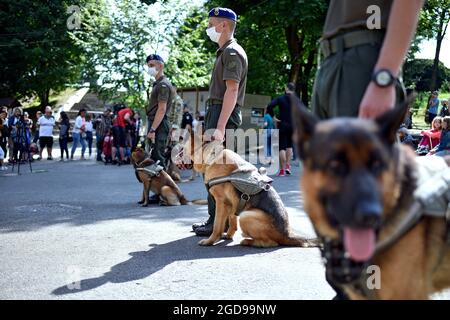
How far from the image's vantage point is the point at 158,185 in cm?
882

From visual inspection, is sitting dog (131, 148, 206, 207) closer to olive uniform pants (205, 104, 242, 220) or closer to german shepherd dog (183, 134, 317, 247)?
olive uniform pants (205, 104, 242, 220)

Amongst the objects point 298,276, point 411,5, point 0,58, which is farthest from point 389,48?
point 0,58

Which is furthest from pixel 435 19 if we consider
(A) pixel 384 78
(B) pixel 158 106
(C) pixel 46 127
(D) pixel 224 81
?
(A) pixel 384 78

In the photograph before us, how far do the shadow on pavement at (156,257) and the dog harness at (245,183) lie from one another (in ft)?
1.90

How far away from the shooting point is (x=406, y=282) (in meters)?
2.02

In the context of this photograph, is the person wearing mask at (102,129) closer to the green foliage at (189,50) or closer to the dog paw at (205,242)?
the green foliage at (189,50)

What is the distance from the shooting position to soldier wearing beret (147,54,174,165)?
8.29 meters

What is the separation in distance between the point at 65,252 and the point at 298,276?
2478 millimetres

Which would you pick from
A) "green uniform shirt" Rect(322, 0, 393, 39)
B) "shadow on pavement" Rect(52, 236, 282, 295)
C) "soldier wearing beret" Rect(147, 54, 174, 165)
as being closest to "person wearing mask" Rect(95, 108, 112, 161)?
"soldier wearing beret" Rect(147, 54, 174, 165)

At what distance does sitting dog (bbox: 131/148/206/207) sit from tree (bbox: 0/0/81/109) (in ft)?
75.9

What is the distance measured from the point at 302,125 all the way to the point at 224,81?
3841 millimetres

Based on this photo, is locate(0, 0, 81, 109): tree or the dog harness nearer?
the dog harness

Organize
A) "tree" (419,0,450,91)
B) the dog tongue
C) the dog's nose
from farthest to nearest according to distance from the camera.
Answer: "tree" (419,0,450,91) < the dog tongue < the dog's nose

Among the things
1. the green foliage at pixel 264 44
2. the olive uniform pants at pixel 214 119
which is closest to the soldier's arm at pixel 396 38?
the olive uniform pants at pixel 214 119
